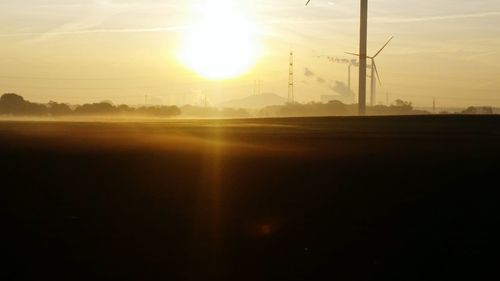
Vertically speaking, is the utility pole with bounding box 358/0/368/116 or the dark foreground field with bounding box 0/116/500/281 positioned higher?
the utility pole with bounding box 358/0/368/116

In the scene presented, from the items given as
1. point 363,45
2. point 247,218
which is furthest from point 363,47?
point 247,218

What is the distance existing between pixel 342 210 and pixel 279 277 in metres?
7.67

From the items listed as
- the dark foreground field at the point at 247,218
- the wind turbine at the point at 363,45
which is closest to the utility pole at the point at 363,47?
the wind turbine at the point at 363,45

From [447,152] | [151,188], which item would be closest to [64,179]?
[151,188]

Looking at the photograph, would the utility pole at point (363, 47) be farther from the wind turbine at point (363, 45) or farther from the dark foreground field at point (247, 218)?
the dark foreground field at point (247, 218)

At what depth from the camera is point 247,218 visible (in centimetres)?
2119

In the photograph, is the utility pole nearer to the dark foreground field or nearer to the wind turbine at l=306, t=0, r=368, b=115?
the wind turbine at l=306, t=0, r=368, b=115

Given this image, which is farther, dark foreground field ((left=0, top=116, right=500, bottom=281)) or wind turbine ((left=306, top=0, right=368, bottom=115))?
wind turbine ((left=306, top=0, right=368, bottom=115))

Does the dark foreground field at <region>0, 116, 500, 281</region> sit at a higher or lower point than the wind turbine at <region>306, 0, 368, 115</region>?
lower

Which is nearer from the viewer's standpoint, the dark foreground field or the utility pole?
the dark foreground field

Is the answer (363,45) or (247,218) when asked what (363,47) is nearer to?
(363,45)

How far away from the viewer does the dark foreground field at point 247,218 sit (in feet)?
51.9

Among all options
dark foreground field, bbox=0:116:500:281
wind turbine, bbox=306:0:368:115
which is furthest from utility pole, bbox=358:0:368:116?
dark foreground field, bbox=0:116:500:281

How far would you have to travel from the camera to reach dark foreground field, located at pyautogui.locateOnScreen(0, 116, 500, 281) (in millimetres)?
15820
